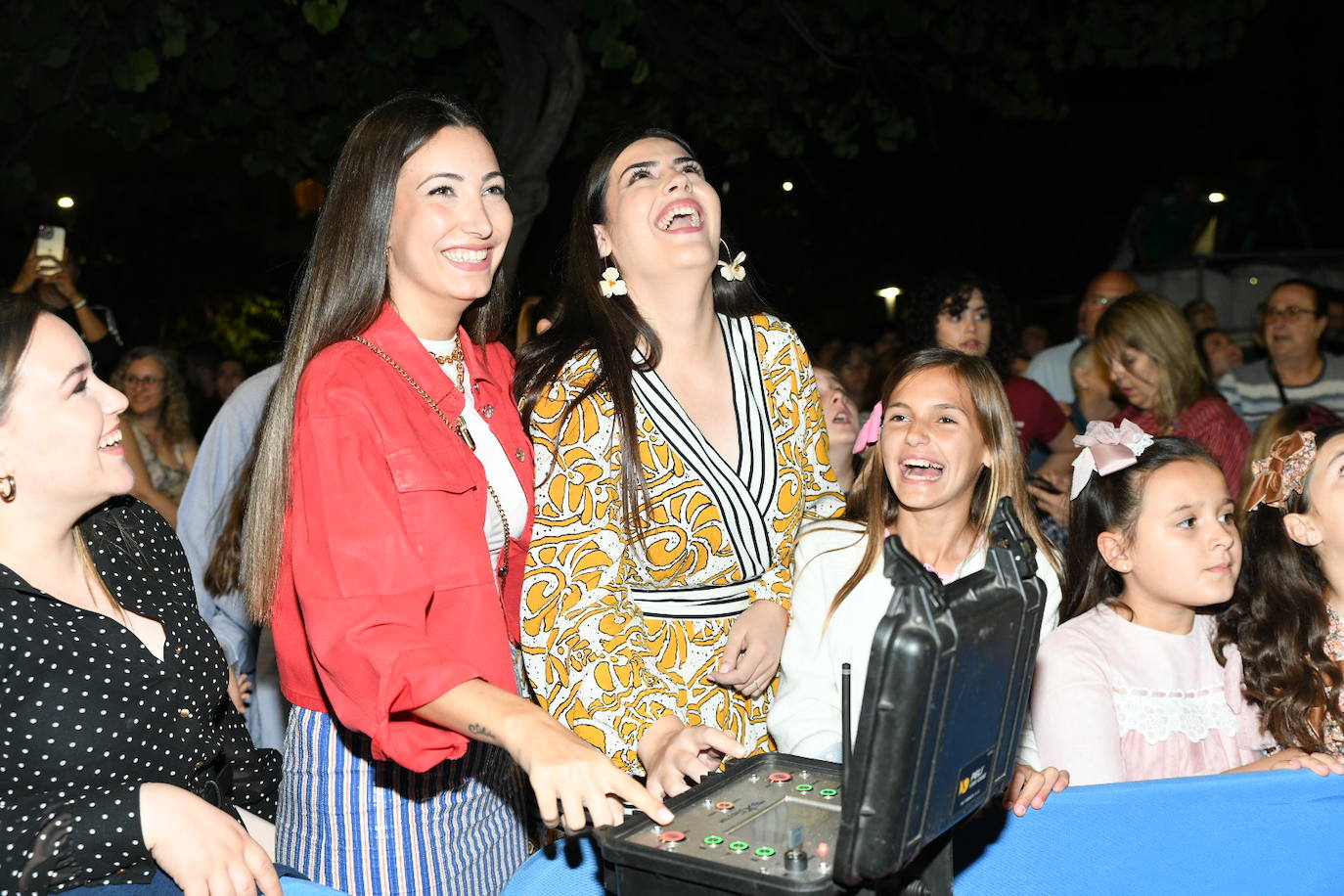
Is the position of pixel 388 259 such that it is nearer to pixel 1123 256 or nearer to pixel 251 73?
pixel 251 73

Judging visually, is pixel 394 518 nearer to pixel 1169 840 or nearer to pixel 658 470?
pixel 658 470

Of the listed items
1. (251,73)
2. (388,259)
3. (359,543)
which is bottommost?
(359,543)

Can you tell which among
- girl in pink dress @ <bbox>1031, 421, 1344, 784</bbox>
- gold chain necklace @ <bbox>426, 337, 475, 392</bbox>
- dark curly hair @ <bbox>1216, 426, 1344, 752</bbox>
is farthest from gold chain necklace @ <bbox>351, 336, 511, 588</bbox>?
dark curly hair @ <bbox>1216, 426, 1344, 752</bbox>

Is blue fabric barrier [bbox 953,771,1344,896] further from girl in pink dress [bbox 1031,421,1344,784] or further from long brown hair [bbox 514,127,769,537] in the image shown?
long brown hair [bbox 514,127,769,537]

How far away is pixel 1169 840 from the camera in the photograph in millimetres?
2045

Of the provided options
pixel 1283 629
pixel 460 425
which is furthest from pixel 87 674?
pixel 1283 629

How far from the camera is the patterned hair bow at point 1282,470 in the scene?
304 cm

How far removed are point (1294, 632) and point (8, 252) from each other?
50.5 ft

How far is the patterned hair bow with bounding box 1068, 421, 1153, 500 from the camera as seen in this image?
117 inches

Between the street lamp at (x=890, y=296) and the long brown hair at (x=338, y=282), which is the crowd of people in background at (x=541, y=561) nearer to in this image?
the long brown hair at (x=338, y=282)

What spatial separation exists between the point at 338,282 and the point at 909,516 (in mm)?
1333

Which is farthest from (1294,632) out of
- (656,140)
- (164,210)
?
(164,210)

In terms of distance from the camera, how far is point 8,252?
1501 cm

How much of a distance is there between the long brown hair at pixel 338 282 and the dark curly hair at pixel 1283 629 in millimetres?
2032
